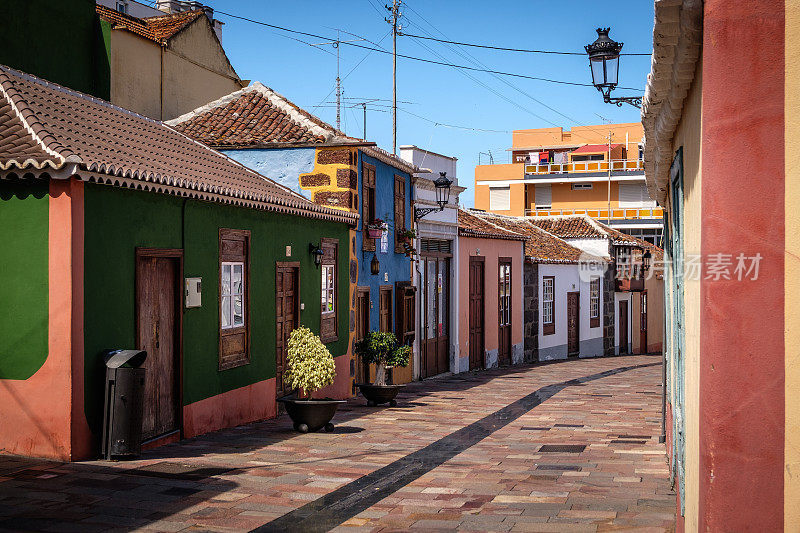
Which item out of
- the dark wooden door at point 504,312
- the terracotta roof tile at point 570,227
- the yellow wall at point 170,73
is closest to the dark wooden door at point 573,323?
the terracotta roof tile at point 570,227

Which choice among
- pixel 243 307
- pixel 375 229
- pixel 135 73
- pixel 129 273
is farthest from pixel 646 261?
pixel 129 273

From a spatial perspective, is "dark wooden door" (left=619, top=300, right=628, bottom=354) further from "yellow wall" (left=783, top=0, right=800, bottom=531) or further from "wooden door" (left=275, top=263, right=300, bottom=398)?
"yellow wall" (left=783, top=0, right=800, bottom=531)

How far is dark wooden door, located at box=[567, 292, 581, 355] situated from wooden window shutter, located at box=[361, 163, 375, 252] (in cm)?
1535

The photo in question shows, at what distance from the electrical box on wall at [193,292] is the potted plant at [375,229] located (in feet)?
23.8

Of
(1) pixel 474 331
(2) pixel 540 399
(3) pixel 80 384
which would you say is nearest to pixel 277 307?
(3) pixel 80 384

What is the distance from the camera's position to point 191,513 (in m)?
7.07

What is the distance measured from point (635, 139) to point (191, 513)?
168ft

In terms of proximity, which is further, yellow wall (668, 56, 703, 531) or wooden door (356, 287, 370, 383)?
wooden door (356, 287, 370, 383)

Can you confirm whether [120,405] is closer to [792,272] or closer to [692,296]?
[692,296]

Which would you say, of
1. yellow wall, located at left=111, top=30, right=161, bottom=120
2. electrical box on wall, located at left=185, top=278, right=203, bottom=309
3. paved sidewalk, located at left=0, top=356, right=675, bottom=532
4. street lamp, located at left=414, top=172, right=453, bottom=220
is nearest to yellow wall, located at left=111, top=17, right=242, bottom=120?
yellow wall, located at left=111, top=30, right=161, bottom=120

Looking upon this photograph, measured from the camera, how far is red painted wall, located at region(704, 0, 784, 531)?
3496 mm

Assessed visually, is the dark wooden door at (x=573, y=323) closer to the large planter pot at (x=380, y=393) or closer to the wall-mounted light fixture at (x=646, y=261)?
the wall-mounted light fixture at (x=646, y=261)

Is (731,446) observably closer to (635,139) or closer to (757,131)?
(757,131)

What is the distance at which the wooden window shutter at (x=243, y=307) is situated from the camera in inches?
458
